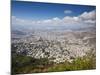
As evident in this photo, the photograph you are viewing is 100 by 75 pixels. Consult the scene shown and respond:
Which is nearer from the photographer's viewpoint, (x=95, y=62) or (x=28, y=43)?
(x=28, y=43)

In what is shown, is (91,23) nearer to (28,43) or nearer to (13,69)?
(28,43)

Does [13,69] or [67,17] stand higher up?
[67,17]

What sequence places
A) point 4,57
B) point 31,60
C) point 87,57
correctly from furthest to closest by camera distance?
1. point 87,57
2. point 31,60
3. point 4,57

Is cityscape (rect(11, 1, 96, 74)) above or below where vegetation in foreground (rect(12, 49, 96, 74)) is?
above

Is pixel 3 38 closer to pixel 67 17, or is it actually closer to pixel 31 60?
pixel 31 60

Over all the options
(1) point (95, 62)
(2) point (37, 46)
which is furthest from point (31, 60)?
(1) point (95, 62)

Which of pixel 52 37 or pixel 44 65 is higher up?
pixel 52 37

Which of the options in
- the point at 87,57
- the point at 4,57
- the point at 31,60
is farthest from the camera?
the point at 87,57

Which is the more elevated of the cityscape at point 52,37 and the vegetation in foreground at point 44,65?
the cityscape at point 52,37
